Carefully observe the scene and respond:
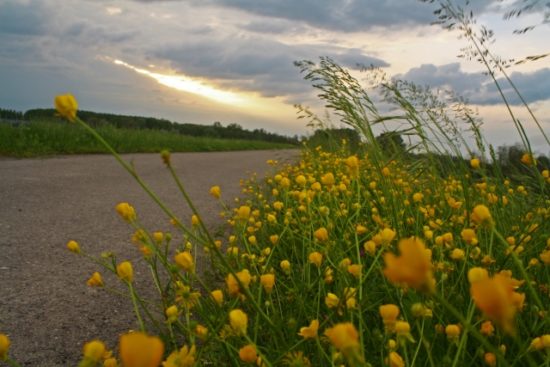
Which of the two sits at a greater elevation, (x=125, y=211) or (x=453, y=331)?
(x=125, y=211)

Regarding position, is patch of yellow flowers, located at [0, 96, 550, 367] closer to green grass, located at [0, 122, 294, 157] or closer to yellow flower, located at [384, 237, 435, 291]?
yellow flower, located at [384, 237, 435, 291]

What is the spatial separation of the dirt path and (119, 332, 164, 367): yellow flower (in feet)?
4.76

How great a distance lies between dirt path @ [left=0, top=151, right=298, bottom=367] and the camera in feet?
6.44

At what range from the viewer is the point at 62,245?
124 inches

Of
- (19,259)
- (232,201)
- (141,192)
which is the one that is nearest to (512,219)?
(19,259)

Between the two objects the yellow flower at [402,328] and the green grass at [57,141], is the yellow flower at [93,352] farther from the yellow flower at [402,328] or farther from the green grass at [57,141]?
the green grass at [57,141]

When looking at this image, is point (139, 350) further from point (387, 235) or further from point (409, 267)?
point (387, 235)

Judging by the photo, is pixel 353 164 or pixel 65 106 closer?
pixel 65 106

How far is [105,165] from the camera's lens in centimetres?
788

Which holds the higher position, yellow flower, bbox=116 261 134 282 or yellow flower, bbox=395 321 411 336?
yellow flower, bbox=395 321 411 336

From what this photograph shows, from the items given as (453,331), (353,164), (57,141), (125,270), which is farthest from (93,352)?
(57,141)

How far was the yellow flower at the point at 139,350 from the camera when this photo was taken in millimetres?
503

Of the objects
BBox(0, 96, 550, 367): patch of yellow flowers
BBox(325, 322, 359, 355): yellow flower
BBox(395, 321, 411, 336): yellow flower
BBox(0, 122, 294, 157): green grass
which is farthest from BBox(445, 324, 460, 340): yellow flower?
BBox(0, 122, 294, 157): green grass

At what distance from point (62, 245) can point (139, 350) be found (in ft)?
9.67
